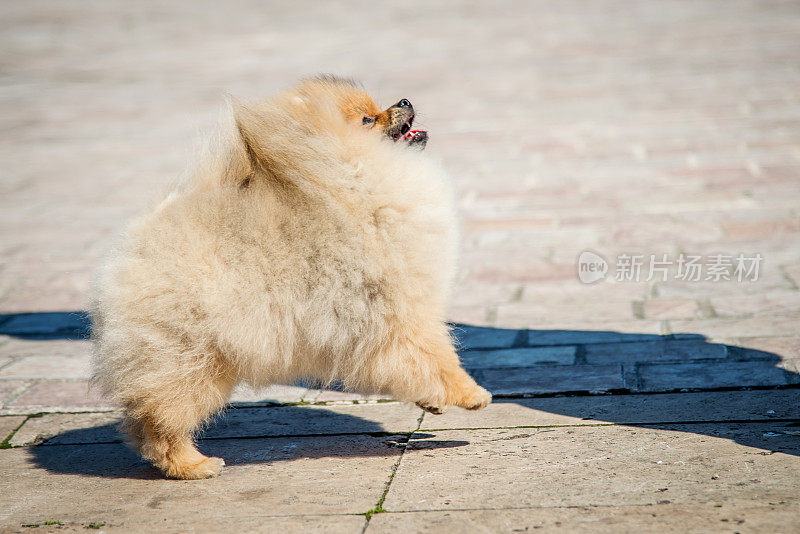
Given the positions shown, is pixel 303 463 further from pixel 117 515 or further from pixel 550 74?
pixel 550 74

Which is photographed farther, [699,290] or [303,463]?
[699,290]

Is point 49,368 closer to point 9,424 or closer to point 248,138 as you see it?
point 9,424

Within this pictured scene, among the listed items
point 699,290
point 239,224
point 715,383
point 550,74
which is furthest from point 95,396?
point 550,74

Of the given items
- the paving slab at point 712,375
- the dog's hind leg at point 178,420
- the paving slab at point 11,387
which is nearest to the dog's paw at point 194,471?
the dog's hind leg at point 178,420

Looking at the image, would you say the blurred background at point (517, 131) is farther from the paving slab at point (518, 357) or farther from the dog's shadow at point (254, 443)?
the dog's shadow at point (254, 443)

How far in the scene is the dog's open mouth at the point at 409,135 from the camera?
3365 millimetres

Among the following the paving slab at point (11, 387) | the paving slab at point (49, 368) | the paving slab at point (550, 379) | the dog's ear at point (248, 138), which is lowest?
the paving slab at point (11, 387)

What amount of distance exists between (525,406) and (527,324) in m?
1.23

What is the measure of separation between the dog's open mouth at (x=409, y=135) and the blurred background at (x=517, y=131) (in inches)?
26.9

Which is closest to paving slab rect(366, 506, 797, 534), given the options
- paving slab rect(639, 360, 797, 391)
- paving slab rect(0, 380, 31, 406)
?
paving slab rect(639, 360, 797, 391)

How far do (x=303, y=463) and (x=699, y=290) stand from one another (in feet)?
10.0

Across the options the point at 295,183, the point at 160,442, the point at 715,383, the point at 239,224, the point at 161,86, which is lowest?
the point at 160,442

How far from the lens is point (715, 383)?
12.4 ft

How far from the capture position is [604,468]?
9.78 feet
